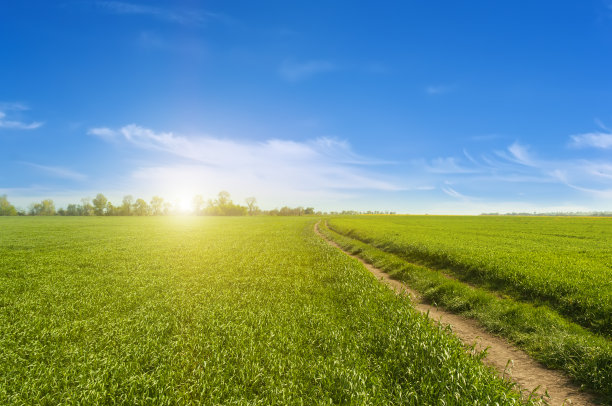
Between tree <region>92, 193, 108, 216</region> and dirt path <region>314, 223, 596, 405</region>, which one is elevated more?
tree <region>92, 193, 108, 216</region>

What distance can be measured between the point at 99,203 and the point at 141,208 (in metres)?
23.3

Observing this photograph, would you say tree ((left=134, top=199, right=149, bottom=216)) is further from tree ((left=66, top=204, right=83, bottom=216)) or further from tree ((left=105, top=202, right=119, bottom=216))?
tree ((left=66, top=204, right=83, bottom=216))

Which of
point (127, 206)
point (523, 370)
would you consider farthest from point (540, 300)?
point (127, 206)

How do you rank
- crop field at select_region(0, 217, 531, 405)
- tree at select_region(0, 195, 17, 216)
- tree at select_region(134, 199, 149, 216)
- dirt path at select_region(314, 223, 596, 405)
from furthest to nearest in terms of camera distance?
tree at select_region(134, 199, 149, 216)
tree at select_region(0, 195, 17, 216)
dirt path at select_region(314, 223, 596, 405)
crop field at select_region(0, 217, 531, 405)

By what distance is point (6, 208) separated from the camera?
156 metres

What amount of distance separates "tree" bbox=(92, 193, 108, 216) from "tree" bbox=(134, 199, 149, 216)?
1722cm

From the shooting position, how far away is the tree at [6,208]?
511 ft

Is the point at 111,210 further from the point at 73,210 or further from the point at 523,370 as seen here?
the point at 523,370

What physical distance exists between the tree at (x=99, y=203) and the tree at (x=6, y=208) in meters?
38.9

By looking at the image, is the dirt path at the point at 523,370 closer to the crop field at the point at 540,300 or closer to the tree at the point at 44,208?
the crop field at the point at 540,300

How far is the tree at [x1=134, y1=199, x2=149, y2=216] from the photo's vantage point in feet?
597

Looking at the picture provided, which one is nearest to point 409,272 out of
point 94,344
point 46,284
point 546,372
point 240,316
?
point 546,372

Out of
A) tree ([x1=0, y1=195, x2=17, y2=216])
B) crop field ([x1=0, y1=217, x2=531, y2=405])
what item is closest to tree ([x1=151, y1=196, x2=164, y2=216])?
tree ([x1=0, y1=195, x2=17, y2=216])

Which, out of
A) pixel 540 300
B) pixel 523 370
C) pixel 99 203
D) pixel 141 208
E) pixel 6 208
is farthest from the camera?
pixel 141 208
